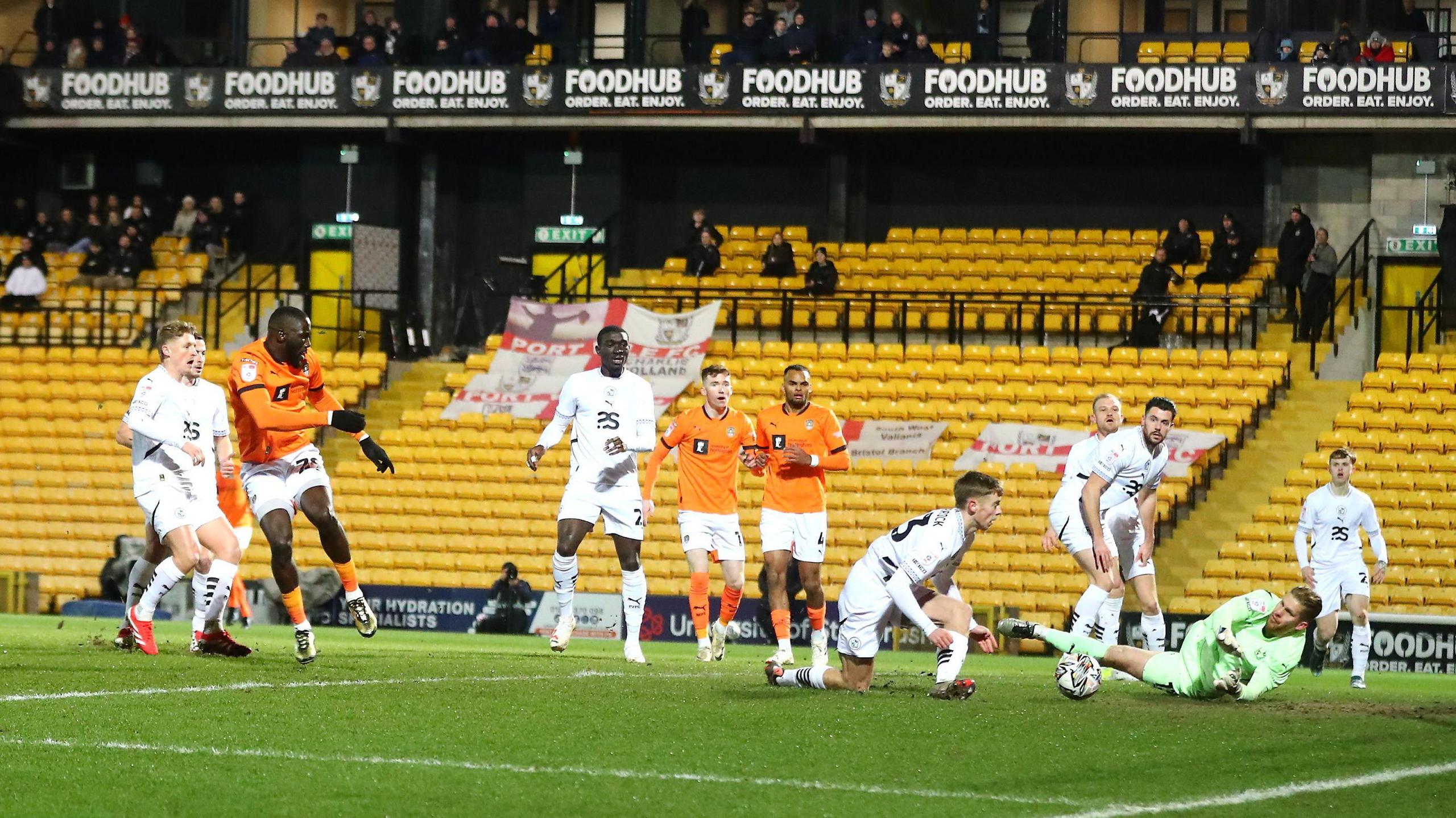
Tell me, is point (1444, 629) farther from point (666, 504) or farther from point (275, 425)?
point (275, 425)

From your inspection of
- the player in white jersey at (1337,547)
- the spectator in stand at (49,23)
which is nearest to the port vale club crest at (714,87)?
the spectator in stand at (49,23)

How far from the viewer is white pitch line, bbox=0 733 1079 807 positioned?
292 inches

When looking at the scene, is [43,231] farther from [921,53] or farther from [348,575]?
[348,575]

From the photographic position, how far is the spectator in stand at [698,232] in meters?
30.6

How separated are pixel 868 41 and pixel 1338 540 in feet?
51.9

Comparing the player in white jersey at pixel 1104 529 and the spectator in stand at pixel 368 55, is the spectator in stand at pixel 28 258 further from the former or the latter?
the player in white jersey at pixel 1104 529

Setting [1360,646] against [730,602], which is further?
[1360,646]

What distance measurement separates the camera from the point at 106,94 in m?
33.0

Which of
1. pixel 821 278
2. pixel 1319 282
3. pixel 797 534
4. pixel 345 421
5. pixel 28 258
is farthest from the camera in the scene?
pixel 28 258

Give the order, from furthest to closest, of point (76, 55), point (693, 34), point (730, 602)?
point (76, 55), point (693, 34), point (730, 602)

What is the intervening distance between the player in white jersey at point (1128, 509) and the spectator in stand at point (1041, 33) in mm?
18512

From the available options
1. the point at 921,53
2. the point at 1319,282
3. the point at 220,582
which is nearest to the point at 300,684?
the point at 220,582

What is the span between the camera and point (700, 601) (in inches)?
591

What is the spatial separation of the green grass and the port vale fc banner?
17.6m
